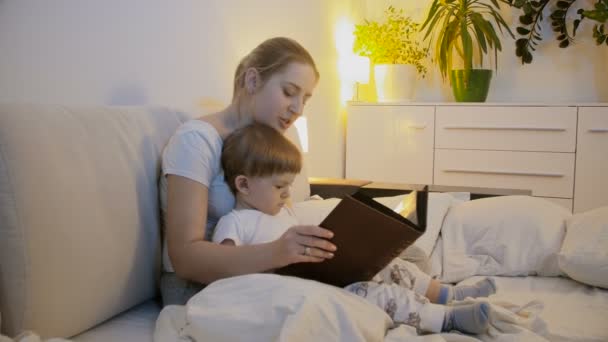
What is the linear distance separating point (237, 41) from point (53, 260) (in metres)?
1.49

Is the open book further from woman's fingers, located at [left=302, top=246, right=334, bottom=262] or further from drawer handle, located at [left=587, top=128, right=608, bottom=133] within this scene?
drawer handle, located at [left=587, top=128, right=608, bottom=133]

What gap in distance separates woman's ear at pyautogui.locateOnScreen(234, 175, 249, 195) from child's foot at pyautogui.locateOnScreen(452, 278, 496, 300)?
1.73 feet

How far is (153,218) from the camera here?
120cm

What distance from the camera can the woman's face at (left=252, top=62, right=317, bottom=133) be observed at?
128 centimetres

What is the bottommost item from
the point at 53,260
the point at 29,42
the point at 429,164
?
the point at 429,164

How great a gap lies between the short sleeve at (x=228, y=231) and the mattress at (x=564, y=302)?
0.60 meters

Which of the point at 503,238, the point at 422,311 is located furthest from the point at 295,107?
the point at 503,238

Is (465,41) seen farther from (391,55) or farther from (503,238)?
(503,238)

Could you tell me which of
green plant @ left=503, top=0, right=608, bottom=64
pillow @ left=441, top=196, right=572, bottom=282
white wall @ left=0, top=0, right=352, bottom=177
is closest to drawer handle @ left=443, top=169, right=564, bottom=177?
green plant @ left=503, top=0, right=608, bottom=64

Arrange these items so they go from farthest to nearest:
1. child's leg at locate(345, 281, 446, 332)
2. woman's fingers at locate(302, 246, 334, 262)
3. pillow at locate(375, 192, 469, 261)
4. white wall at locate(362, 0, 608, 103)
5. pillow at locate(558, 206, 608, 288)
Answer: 1. white wall at locate(362, 0, 608, 103)
2. pillow at locate(375, 192, 469, 261)
3. pillow at locate(558, 206, 608, 288)
4. child's leg at locate(345, 281, 446, 332)
5. woman's fingers at locate(302, 246, 334, 262)

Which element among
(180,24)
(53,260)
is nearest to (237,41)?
(180,24)

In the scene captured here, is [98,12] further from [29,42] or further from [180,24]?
[180,24]

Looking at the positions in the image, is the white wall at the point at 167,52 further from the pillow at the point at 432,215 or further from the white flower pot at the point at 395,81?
the pillow at the point at 432,215

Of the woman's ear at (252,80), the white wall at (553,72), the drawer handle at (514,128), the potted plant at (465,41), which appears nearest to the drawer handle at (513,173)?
the drawer handle at (514,128)
